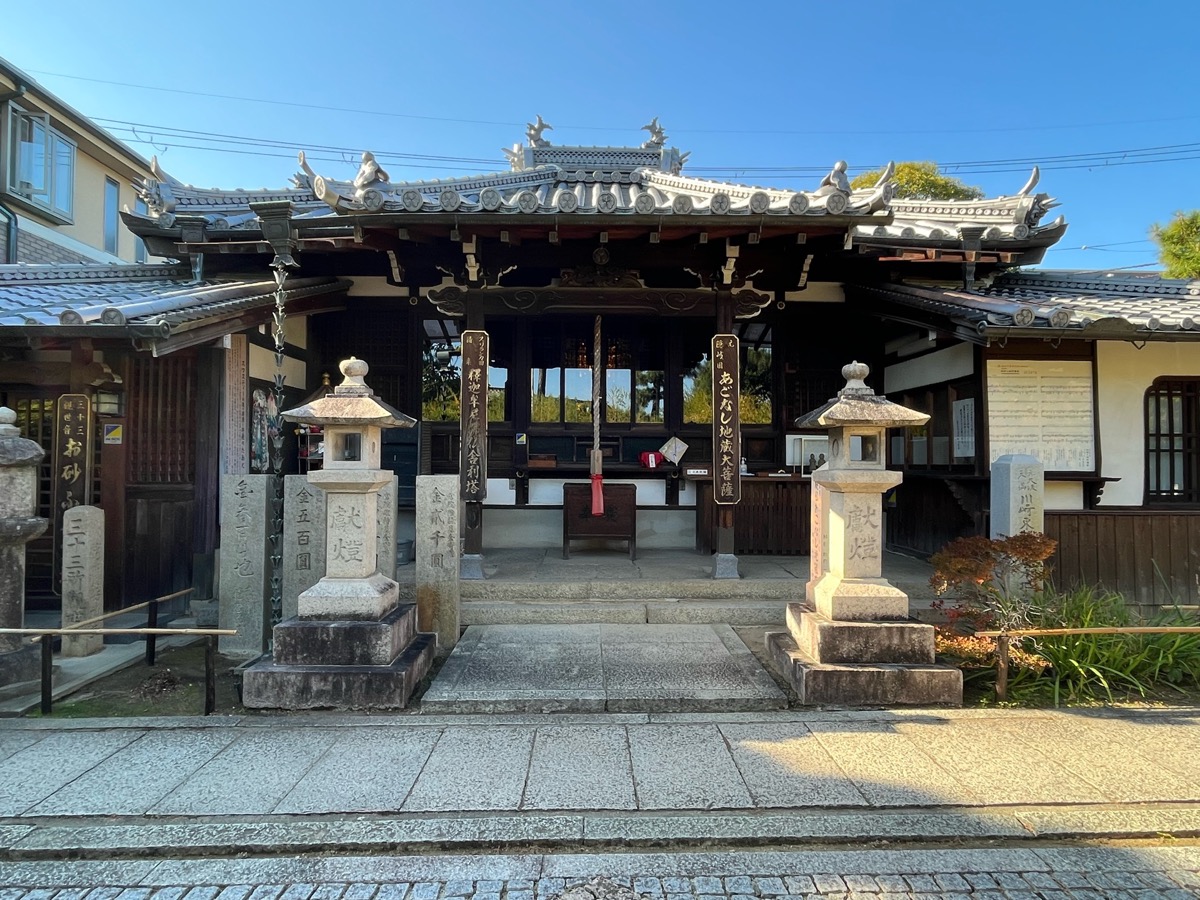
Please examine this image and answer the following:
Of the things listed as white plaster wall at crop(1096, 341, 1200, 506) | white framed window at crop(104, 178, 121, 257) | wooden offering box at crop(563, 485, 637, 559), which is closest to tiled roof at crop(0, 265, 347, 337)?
wooden offering box at crop(563, 485, 637, 559)

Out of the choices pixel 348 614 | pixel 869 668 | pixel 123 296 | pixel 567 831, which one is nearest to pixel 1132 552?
pixel 869 668

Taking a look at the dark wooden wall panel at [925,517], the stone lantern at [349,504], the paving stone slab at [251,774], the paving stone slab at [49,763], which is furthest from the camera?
the dark wooden wall panel at [925,517]

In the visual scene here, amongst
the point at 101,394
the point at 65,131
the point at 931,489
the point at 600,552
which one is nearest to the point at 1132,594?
the point at 931,489

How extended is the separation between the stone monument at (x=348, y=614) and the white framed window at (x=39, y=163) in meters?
14.5

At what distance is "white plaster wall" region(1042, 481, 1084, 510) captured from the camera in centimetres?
723

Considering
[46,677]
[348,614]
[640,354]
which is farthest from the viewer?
[640,354]

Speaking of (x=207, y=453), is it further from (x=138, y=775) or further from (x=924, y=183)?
(x=924, y=183)

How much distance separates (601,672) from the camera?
5418 mm

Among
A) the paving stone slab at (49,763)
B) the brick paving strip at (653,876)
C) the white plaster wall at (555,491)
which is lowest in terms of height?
the brick paving strip at (653,876)

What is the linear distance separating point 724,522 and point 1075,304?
5.69m

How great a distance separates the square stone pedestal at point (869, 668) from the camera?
16.1ft

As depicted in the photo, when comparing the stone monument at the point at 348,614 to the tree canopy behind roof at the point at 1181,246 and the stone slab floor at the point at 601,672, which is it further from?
the tree canopy behind roof at the point at 1181,246

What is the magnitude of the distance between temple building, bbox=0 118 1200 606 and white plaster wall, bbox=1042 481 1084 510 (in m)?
0.03

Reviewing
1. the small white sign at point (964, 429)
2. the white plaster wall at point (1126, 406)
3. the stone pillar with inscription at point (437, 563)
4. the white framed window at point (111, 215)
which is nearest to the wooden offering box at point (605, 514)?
the stone pillar with inscription at point (437, 563)
